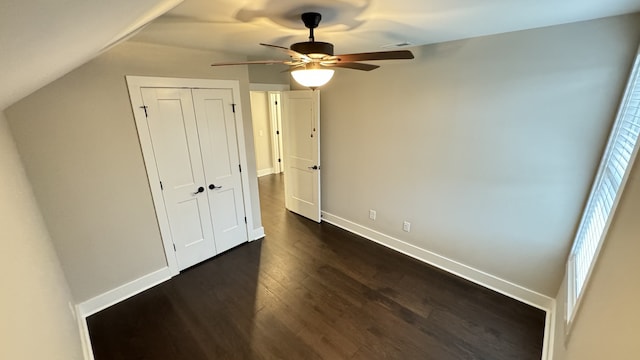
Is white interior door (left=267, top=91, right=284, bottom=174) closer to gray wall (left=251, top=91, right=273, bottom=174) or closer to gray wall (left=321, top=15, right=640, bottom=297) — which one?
gray wall (left=251, top=91, right=273, bottom=174)

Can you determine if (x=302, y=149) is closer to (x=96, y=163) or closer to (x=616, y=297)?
(x=96, y=163)

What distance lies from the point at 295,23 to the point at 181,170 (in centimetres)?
202

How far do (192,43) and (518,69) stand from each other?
9.71 feet

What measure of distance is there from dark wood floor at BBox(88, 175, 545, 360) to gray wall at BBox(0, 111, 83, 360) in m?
0.87

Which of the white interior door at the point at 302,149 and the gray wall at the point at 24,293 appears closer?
the gray wall at the point at 24,293

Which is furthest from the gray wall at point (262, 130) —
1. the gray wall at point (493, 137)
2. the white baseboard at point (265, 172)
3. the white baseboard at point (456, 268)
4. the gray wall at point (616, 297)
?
the gray wall at point (616, 297)

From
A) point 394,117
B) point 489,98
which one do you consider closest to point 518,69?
point 489,98

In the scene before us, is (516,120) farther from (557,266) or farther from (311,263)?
(311,263)

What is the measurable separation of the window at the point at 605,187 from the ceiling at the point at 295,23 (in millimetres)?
636

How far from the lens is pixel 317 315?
2.56 metres

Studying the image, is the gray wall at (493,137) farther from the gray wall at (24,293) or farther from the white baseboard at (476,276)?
the gray wall at (24,293)

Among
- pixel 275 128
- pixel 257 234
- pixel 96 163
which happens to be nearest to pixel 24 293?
pixel 96 163

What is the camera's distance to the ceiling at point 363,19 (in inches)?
61.6

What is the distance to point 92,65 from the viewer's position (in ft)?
7.45
